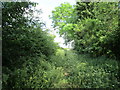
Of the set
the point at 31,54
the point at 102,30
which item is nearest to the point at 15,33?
the point at 31,54

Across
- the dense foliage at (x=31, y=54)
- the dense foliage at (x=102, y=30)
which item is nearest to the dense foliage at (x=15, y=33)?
the dense foliage at (x=31, y=54)

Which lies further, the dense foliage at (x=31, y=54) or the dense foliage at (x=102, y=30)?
the dense foliage at (x=102, y=30)

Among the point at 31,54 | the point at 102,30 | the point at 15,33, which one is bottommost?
the point at 31,54

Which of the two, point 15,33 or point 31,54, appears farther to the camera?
point 31,54

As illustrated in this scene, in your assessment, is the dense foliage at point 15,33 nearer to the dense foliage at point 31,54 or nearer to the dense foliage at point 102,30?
the dense foliage at point 31,54

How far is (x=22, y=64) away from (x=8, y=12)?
1.24 meters

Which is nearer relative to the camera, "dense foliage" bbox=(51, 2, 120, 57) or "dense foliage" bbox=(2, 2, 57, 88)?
"dense foliage" bbox=(2, 2, 57, 88)

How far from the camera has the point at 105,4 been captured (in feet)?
12.9

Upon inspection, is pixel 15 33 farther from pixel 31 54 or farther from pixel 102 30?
pixel 102 30

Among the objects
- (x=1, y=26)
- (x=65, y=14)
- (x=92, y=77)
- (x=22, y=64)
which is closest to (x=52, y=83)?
(x=22, y=64)

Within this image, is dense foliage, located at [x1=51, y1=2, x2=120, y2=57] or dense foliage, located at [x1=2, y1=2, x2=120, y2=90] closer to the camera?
dense foliage, located at [x1=2, y1=2, x2=120, y2=90]

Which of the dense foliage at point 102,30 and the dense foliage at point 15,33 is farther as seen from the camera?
the dense foliage at point 102,30

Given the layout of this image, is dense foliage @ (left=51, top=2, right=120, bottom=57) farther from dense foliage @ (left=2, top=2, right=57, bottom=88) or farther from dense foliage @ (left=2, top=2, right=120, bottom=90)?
dense foliage @ (left=2, top=2, right=57, bottom=88)

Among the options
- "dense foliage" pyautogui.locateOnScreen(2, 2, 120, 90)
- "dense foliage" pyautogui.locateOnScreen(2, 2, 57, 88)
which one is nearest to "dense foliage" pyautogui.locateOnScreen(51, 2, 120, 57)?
"dense foliage" pyautogui.locateOnScreen(2, 2, 120, 90)
